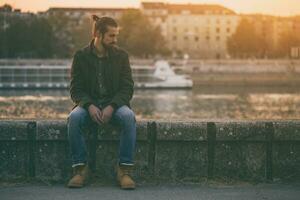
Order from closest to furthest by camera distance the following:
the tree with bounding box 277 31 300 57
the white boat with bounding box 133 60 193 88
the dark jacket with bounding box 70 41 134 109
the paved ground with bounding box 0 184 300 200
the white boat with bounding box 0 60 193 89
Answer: the paved ground with bounding box 0 184 300 200
the dark jacket with bounding box 70 41 134 109
the white boat with bounding box 133 60 193 88
the white boat with bounding box 0 60 193 89
the tree with bounding box 277 31 300 57

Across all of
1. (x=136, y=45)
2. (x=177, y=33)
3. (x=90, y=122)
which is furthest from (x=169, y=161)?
(x=177, y=33)

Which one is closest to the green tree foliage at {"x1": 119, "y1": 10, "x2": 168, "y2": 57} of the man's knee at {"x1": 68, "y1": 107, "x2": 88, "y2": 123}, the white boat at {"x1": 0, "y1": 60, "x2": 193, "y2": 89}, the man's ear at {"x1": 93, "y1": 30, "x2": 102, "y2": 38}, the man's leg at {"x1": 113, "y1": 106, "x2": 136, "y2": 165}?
the white boat at {"x1": 0, "y1": 60, "x2": 193, "y2": 89}

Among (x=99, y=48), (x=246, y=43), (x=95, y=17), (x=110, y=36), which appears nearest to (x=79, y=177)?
(x=99, y=48)

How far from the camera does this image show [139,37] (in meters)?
95.2

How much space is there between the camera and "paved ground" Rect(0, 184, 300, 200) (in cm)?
515

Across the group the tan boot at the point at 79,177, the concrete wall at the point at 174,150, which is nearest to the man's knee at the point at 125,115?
the concrete wall at the point at 174,150

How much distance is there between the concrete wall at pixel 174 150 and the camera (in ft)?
19.9

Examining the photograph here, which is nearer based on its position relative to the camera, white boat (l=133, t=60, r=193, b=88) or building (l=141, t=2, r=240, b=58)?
white boat (l=133, t=60, r=193, b=88)

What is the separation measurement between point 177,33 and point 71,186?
133 m

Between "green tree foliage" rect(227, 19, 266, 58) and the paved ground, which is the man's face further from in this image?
"green tree foliage" rect(227, 19, 266, 58)

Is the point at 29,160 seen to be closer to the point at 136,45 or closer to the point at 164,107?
the point at 164,107

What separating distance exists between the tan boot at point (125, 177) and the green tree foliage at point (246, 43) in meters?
100

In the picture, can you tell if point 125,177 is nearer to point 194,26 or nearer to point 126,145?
point 126,145

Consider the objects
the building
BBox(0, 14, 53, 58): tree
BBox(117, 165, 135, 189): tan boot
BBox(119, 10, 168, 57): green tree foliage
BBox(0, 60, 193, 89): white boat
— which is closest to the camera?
BBox(117, 165, 135, 189): tan boot
